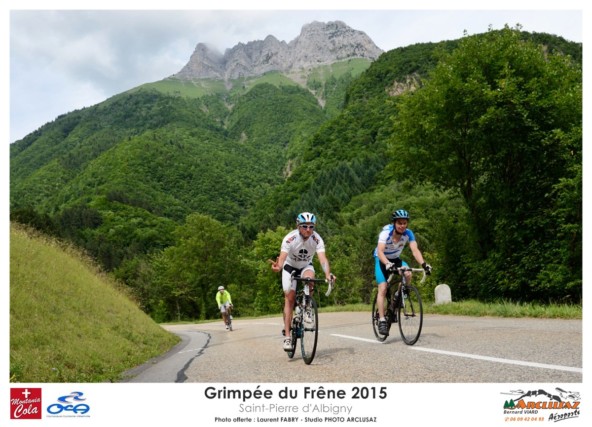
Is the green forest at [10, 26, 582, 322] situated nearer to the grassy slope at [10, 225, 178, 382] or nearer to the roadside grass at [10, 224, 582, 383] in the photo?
the roadside grass at [10, 224, 582, 383]

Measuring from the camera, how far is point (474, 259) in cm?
2288

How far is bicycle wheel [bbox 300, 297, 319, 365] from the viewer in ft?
22.5

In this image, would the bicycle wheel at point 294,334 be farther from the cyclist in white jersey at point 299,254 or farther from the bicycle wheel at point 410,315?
the bicycle wheel at point 410,315

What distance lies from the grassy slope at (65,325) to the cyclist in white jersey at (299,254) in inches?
127

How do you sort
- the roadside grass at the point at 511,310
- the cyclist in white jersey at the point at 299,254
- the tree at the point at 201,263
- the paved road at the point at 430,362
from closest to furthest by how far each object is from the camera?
the paved road at the point at 430,362 < the cyclist in white jersey at the point at 299,254 < the roadside grass at the point at 511,310 < the tree at the point at 201,263

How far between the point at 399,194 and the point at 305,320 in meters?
Result: 83.8

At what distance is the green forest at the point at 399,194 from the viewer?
19516mm

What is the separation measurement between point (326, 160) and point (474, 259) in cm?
11872

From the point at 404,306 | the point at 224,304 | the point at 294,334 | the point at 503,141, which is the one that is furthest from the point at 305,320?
the point at 224,304

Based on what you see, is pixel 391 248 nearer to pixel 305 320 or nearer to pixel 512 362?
pixel 305 320

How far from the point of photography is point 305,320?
7.33m

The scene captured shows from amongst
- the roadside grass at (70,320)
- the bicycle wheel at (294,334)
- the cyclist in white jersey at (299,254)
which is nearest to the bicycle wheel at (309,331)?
the bicycle wheel at (294,334)
